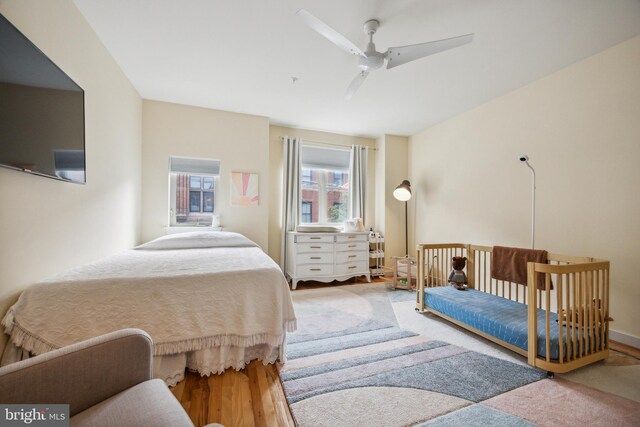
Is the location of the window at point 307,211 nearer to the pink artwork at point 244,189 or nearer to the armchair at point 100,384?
the pink artwork at point 244,189

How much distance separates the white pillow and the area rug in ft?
4.28

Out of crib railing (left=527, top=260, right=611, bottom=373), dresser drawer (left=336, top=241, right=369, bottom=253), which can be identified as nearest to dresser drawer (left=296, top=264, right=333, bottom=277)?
dresser drawer (left=336, top=241, right=369, bottom=253)

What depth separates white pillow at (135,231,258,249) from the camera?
108 inches

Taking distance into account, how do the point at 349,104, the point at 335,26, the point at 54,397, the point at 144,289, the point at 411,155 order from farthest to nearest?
the point at 411,155 < the point at 349,104 < the point at 335,26 < the point at 144,289 < the point at 54,397

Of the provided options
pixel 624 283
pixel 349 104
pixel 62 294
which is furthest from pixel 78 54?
pixel 624 283

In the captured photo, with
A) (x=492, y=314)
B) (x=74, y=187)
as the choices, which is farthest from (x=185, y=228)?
(x=492, y=314)

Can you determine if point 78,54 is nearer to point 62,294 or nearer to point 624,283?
point 62,294

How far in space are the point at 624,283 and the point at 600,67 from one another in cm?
192

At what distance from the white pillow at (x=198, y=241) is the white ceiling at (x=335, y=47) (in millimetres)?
1765

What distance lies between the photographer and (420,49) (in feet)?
6.32

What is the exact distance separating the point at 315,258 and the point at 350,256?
0.60m

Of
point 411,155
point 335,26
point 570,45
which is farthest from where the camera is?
point 411,155

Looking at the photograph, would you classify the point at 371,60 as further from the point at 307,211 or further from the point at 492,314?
the point at 307,211

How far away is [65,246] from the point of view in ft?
5.89
